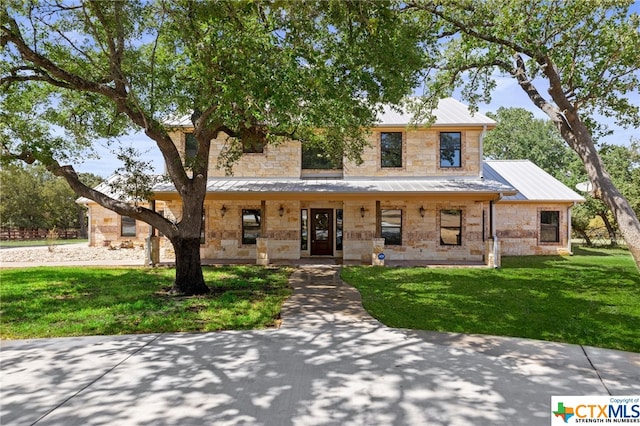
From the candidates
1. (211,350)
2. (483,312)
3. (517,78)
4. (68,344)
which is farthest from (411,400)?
(517,78)

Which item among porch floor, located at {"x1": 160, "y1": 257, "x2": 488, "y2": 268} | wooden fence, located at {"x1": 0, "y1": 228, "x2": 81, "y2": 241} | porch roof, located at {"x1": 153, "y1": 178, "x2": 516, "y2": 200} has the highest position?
porch roof, located at {"x1": 153, "y1": 178, "x2": 516, "y2": 200}

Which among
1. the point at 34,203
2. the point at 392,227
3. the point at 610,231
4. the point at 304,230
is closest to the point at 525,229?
the point at 392,227

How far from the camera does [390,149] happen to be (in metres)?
15.8

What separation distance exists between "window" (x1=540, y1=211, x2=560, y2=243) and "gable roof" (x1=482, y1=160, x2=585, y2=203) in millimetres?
928

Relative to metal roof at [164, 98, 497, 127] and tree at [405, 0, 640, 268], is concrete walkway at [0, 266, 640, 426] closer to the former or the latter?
tree at [405, 0, 640, 268]

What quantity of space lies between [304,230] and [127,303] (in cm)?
892

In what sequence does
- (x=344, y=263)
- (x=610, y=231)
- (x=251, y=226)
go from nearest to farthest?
(x=344, y=263), (x=251, y=226), (x=610, y=231)

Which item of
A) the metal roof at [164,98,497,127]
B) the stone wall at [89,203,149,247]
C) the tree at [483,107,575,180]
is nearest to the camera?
the metal roof at [164,98,497,127]

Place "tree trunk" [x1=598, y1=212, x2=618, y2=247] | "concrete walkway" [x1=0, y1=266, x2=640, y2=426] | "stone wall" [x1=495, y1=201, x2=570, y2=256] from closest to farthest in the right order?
"concrete walkway" [x1=0, y1=266, x2=640, y2=426]
"stone wall" [x1=495, y1=201, x2=570, y2=256]
"tree trunk" [x1=598, y1=212, x2=618, y2=247]

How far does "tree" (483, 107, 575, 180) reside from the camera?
40.8m

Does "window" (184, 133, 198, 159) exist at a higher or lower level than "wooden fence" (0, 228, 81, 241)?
higher

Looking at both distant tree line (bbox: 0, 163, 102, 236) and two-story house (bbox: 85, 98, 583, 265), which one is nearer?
two-story house (bbox: 85, 98, 583, 265)

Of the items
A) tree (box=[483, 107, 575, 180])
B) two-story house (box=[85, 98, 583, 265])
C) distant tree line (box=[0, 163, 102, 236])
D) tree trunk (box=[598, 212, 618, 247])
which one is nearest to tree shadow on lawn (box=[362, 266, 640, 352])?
two-story house (box=[85, 98, 583, 265])

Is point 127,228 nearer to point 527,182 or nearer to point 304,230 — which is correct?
point 304,230
